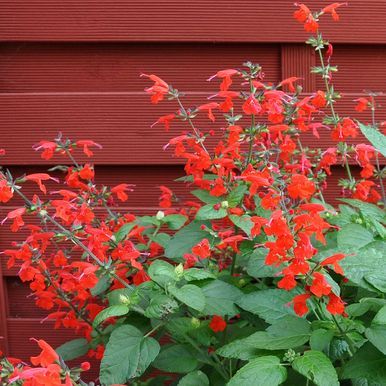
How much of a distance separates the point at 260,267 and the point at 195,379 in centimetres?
31

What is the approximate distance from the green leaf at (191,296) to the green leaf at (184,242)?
25 centimetres

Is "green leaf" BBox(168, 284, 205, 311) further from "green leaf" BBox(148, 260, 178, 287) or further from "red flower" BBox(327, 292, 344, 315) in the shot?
"red flower" BBox(327, 292, 344, 315)

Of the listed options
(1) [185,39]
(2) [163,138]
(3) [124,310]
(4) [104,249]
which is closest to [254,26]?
(1) [185,39]

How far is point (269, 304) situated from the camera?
1918 millimetres

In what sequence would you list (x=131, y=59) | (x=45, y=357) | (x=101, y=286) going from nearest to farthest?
(x=45, y=357)
(x=101, y=286)
(x=131, y=59)

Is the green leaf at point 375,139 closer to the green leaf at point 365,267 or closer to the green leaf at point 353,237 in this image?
the green leaf at point 353,237

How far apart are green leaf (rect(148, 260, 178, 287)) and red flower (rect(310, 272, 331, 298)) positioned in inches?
14.9

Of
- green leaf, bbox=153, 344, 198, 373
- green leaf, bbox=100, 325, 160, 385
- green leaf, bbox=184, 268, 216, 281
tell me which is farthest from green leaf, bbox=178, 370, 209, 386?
green leaf, bbox=184, 268, 216, 281

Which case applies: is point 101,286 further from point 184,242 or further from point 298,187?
point 298,187

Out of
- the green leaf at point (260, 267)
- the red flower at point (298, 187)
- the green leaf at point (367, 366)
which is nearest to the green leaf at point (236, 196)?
the green leaf at point (260, 267)

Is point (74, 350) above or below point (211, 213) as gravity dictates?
below

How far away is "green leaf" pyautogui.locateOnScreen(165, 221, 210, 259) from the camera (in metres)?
2.14

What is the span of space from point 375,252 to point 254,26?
116 centimetres

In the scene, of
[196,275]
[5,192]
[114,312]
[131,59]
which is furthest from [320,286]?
[131,59]
